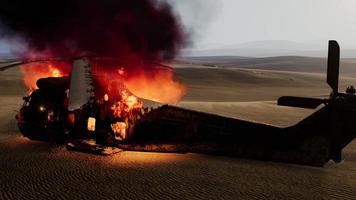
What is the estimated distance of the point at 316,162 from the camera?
14.2m

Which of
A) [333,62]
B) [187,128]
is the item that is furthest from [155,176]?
[333,62]

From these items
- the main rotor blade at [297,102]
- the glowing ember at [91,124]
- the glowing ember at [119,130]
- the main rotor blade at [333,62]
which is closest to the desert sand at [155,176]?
A: the glowing ember at [119,130]

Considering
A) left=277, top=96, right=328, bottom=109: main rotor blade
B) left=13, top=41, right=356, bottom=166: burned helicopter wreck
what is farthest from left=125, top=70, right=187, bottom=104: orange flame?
left=277, top=96, right=328, bottom=109: main rotor blade

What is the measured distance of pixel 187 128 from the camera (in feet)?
51.0

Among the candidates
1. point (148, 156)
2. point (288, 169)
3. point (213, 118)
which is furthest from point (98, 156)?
point (288, 169)

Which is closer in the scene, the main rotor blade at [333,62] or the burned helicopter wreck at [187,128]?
the main rotor blade at [333,62]

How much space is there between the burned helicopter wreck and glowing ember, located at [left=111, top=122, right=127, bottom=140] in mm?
42

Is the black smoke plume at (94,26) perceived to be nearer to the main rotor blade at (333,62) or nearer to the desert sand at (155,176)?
the desert sand at (155,176)

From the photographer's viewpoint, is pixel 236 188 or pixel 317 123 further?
pixel 317 123

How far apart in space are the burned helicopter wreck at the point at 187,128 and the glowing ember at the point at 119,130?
42 mm

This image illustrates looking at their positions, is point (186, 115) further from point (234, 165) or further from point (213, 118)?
point (234, 165)

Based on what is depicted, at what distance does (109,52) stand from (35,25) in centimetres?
346

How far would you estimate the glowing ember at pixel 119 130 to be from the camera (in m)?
16.7

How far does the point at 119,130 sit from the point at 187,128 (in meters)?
3.13
